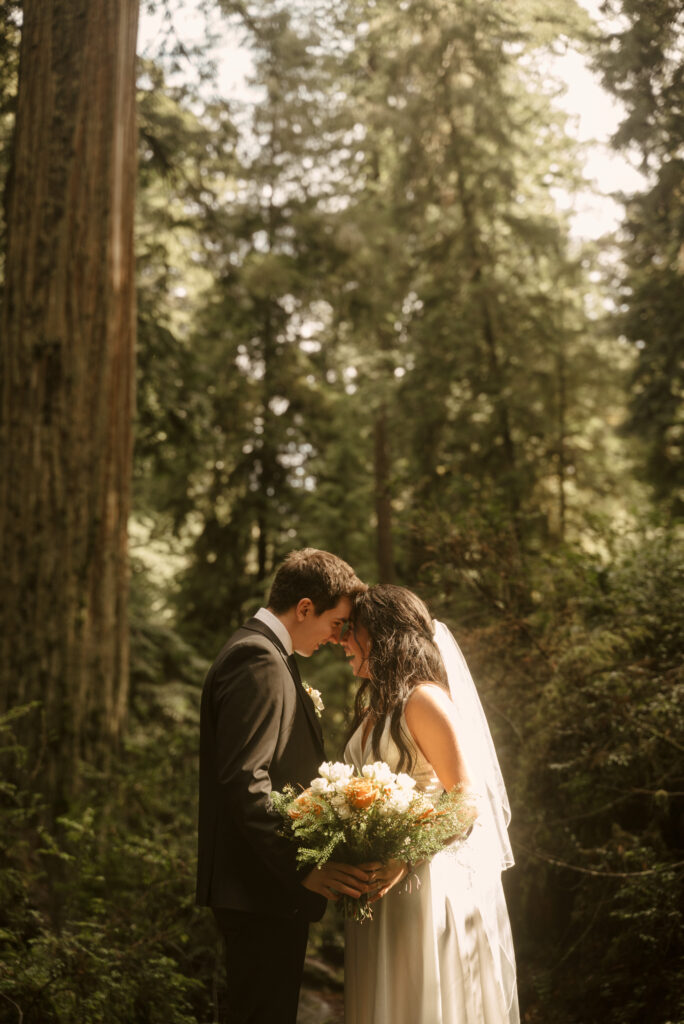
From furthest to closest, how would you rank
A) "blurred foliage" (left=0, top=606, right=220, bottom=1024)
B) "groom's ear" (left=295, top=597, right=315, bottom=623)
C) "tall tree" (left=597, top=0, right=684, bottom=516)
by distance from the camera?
1. "tall tree" (left=597, top=0, right=684, bottom=516)
2. "blurred foliage" (left=0, top=606, right=220, bottom=1024)
3. "groom's ear" (left=295, top=597, right=315, bottom=623)

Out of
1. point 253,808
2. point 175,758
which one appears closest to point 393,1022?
point 253,808

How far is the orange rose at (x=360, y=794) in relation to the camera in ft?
9.97

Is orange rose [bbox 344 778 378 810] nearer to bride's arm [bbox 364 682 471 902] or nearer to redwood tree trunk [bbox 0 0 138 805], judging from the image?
bride's arm [bbox 364 682 471 902]

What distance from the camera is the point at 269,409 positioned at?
1886cm

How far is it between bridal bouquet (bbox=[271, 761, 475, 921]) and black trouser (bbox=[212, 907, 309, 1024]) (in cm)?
47

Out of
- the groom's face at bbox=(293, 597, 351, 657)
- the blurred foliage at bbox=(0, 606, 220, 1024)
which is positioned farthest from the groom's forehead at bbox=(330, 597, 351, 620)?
the blurred foliage at bbox=(0, 606, 220, 1024)

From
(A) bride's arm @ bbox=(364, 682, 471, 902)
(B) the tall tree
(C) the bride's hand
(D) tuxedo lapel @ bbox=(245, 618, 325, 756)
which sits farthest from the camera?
(B) the tall tree

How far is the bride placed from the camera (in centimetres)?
340

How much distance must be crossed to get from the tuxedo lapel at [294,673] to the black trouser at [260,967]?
2.47 feet

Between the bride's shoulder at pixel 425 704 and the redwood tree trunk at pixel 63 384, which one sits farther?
the redwood tree trunk at pixel 63 384

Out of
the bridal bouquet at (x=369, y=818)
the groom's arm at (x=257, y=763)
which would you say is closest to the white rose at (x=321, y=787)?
the bridal bouquet at (x=369, y=818)

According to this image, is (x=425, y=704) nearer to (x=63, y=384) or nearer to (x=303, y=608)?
(x=303, y=608)

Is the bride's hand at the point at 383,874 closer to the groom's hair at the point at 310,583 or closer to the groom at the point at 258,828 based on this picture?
the groom at the point at 258,828

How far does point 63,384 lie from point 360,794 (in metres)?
5.00
